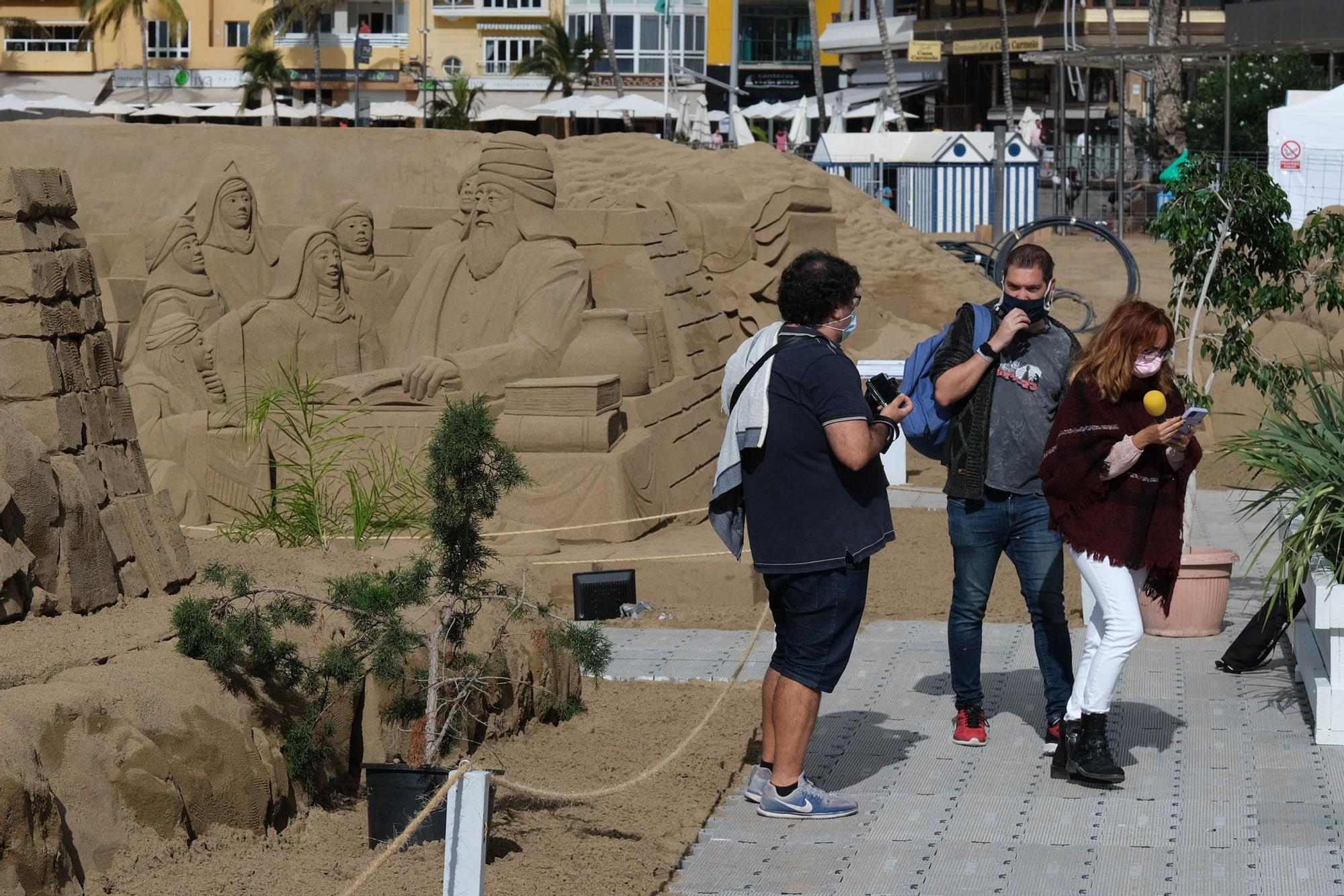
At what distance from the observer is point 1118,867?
438 centimetres

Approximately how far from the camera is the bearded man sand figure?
10.0 meters

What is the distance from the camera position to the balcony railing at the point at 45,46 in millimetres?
49312

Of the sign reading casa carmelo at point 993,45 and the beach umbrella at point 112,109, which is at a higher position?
the sign reading casa carmelo at point 993,45

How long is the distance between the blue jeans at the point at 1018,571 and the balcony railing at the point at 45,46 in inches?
1911

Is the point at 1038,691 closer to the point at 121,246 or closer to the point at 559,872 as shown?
the point at 559,872

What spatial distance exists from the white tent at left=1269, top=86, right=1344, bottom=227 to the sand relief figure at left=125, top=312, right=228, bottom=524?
12.5m

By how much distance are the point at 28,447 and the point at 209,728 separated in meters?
1.11

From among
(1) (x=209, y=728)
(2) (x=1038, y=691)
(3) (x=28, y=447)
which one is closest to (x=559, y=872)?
(1) (x=209, y=728)

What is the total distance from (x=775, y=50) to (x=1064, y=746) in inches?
2020

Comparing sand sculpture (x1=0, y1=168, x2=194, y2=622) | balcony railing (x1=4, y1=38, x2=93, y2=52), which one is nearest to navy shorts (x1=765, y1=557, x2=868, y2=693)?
sand sculpture (x1=0, y1=168, x2=194, y2=622)

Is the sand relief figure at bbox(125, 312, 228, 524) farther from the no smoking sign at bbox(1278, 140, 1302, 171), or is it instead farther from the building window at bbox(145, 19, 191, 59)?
the building window at bbox(145, 19, 191, 59)

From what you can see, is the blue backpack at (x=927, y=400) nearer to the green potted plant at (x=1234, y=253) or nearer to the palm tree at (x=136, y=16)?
the green potted plant at (x=1234, y=253)

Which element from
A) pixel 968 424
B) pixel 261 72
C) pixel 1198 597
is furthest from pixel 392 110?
pixel 968 424

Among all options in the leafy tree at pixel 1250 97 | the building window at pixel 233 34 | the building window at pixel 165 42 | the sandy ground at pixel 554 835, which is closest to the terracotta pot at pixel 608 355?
the sandy ground at pixel 554 835
